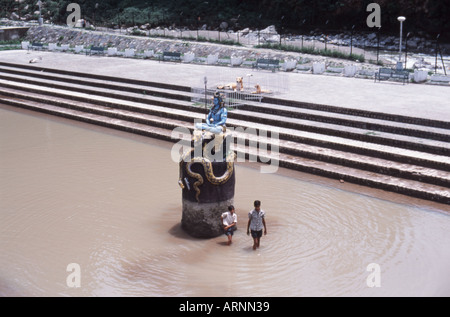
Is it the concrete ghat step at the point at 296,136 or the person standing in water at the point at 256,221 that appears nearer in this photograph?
the person standing in water at the point at 256,221

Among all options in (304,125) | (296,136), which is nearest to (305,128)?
(304,125)

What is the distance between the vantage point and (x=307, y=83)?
21.8 m

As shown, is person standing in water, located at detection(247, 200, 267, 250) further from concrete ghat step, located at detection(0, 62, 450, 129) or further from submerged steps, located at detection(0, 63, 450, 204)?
concrete ghat step, located at detection(0, 62, 450, 129)

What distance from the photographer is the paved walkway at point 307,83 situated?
17172 mm

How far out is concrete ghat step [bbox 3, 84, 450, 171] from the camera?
523 inches

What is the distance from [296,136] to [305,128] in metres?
0.77

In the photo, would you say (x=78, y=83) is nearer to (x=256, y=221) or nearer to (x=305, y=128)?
(x=305, y=128)

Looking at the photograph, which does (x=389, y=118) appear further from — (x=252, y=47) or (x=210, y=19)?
(x=210, y=19)

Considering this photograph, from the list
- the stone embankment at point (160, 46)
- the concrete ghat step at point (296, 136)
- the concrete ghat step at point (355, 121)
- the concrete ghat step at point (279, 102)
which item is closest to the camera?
the concrete ghat step at point (296, 136)

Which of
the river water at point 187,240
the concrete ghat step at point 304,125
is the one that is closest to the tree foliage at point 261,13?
the concrete ghat step at point 304,125

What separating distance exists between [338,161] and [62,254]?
7506 mm

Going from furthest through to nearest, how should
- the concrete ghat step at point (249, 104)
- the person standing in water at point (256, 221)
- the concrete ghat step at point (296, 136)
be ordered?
1. the concrete ghat step at point (249, 104)
2. the concrete ghat step at point (296, 136)
3. the person standing in water at point (256, 221)

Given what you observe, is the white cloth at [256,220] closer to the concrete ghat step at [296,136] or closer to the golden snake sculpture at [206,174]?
the golden snake sculpture at [206,174]

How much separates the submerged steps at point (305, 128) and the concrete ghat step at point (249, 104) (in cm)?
3
